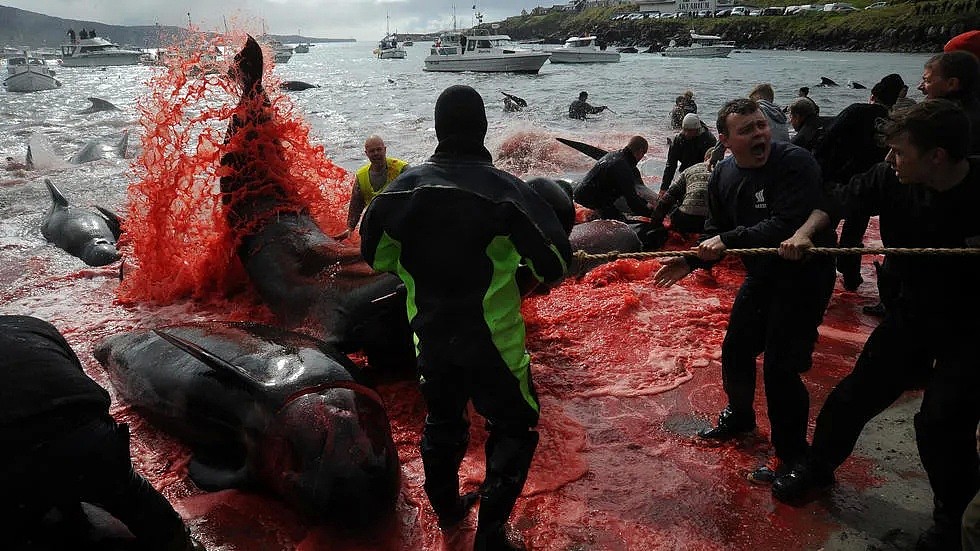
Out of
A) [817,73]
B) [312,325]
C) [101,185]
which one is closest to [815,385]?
[312,325]

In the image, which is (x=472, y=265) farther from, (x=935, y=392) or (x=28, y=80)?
(x=28, y=80)

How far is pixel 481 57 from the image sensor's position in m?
50.0

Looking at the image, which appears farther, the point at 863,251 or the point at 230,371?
the point at 230,371

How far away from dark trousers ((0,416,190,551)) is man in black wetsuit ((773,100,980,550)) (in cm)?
325

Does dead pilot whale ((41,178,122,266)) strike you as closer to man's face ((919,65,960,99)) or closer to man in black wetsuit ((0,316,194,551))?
man in black wetsuit ((0,316,194,551))

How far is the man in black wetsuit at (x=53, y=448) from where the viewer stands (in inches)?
98.8

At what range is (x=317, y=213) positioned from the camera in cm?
743

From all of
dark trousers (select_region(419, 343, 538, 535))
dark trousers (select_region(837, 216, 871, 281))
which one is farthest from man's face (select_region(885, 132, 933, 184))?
dark trousers (select_region(837, 216, 871, 281))

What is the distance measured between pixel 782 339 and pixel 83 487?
3.46 meters

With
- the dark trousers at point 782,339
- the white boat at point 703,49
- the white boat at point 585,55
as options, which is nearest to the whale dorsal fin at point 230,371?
the dark trousers at point 782,339

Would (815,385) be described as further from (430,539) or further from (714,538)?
(430,539)

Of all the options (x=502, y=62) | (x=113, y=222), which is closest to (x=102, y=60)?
(x=502, y=62)

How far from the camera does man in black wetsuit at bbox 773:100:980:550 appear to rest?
2934mm

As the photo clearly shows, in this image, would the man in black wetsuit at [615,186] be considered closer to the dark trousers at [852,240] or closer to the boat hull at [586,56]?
the dark trousers at [852,240]
